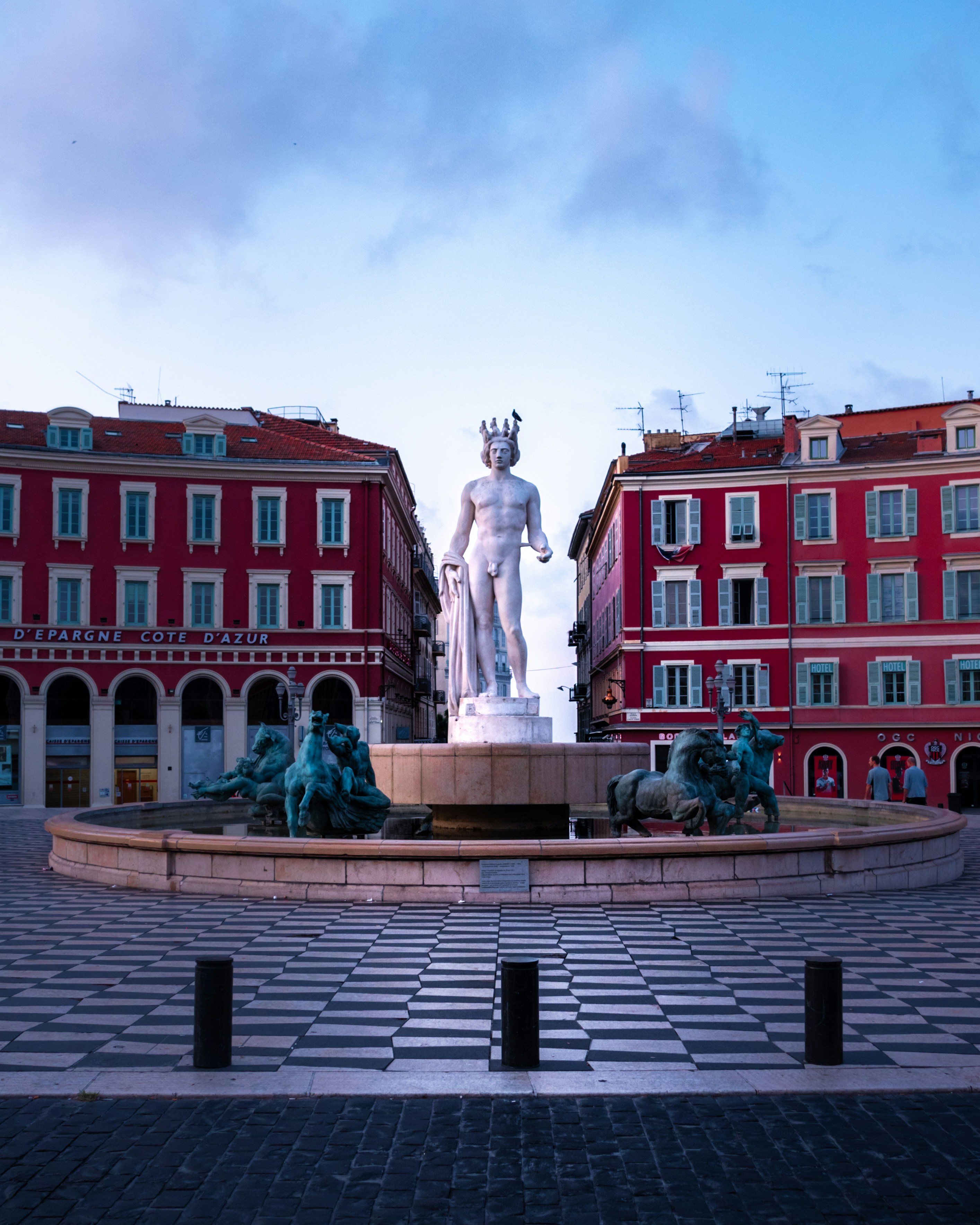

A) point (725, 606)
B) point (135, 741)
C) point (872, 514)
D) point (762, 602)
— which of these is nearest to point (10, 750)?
point (135, 741)

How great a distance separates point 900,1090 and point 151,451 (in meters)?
44.6

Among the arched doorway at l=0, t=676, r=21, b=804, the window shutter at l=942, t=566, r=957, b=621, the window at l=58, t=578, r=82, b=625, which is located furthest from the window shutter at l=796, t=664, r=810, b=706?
the arched doorway at l=0, t=676, r=21, b=804

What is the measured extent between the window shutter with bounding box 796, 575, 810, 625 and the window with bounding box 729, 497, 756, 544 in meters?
2.24

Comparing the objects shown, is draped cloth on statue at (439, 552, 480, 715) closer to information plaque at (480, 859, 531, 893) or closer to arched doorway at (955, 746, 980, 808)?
information plaque at (480, 859, 531, 893)

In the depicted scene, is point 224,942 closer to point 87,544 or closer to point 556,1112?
point 556,1112

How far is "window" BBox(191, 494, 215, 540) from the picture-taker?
154 ft

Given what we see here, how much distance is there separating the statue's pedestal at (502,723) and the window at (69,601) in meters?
32.5

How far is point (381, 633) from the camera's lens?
47625mm

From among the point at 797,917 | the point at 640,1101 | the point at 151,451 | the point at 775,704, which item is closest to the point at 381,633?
the point at 151,451

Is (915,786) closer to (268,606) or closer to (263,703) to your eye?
(263,703)

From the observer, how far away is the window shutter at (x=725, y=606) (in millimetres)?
46844

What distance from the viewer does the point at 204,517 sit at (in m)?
47.0

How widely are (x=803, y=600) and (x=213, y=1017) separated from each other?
138ft

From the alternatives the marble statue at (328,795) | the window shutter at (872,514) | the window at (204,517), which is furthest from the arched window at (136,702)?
the marble statue at (328,795)
